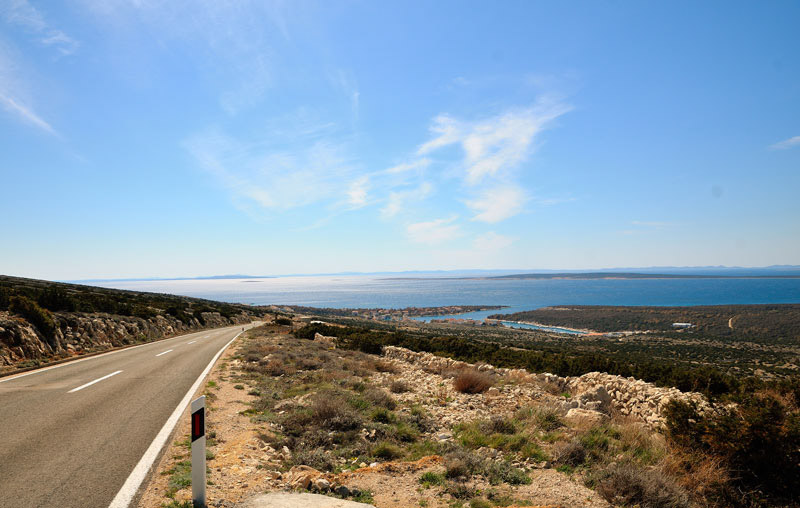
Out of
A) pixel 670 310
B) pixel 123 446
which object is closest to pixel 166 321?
pixel 123 446

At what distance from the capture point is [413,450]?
6246mm

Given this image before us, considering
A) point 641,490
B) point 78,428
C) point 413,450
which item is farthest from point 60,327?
point 641,490

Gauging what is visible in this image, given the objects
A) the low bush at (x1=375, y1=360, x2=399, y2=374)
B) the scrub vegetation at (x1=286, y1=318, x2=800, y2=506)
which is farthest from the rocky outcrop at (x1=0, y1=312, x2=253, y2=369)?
the scrub vegetation at (x1=286, y1=318, x2=800, y2=506)

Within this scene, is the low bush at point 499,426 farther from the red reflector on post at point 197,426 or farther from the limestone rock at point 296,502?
the red reflector on post at point 197,426

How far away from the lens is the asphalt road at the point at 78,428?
4.37m

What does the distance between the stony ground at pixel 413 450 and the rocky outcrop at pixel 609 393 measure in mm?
255

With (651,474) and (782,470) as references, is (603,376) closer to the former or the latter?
(782,470)

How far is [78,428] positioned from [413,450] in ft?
20.5

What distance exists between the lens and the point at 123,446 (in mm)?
5742

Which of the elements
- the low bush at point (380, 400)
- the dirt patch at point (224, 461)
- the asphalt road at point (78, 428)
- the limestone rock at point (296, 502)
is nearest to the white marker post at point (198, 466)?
the dirt patch at point (224, 461)

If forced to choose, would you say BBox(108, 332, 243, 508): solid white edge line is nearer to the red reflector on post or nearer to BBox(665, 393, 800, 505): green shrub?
the red reflector on post

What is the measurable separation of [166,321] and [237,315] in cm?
2249

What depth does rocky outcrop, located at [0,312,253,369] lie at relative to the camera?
43.3 feet

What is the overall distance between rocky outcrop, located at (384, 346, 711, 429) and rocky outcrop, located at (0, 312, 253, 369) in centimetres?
1650
